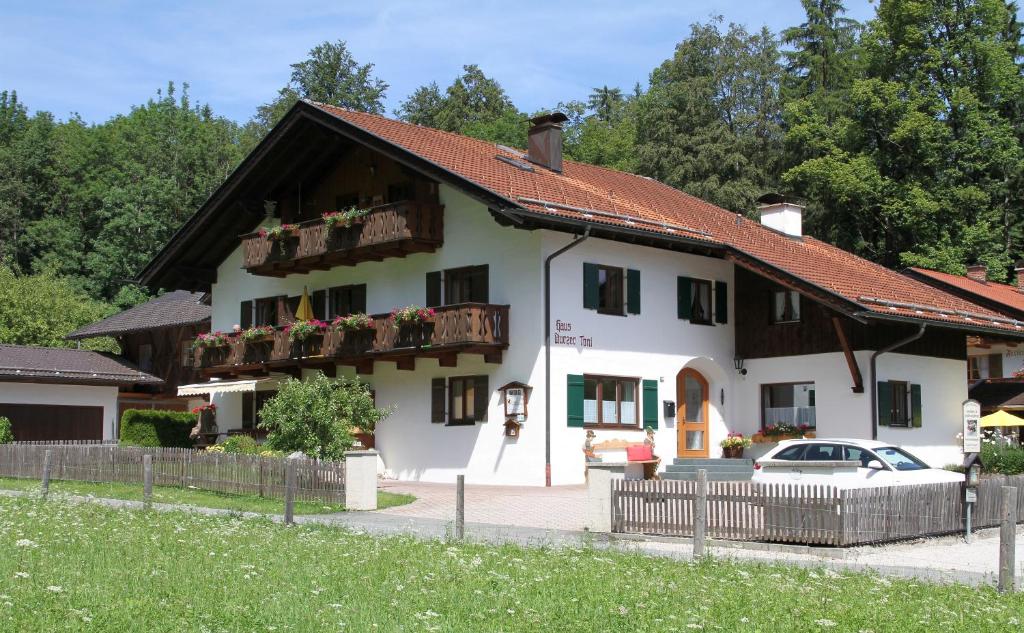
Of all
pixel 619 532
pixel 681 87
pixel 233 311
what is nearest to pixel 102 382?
pixel 233 311

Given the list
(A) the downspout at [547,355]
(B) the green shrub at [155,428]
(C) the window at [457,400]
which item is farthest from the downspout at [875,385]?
(B) the green shrub at [155,428]

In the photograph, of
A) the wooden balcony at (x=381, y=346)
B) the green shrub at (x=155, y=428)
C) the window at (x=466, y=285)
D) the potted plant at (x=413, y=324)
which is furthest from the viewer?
the green shrub at (x=155, y=428)

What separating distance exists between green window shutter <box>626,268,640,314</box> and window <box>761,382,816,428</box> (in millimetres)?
4436

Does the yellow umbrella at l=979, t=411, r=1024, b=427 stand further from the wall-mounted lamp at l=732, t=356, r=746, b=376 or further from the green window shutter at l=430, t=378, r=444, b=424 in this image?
the green window shutter at l=430, t=378, r=444, b=424

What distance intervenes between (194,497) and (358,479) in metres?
3.51

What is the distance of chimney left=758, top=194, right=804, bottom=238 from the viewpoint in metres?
37.7

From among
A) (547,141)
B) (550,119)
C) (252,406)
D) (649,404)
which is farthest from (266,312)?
(649,404)

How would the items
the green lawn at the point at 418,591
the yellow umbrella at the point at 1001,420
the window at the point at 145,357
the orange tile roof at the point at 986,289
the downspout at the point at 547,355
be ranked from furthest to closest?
the window at the point at 145,357 < the orange tile roof at the point at 986,289 < the yellow umbrella at the point at 1001,420 < the downspout at the point at 547,355 < the green lawn at the point at 418,591

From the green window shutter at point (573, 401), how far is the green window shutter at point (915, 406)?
29.2ft

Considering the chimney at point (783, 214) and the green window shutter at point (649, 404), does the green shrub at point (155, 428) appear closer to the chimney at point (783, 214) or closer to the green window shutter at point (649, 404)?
the green window shutter at point (649, 404)

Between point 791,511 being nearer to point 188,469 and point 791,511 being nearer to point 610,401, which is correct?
point 188,469

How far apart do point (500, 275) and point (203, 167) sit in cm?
5168

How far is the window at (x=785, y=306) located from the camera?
104 feet

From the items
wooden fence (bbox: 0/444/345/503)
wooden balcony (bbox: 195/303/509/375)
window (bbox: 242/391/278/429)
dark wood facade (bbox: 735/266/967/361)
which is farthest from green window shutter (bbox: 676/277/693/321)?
wooden fence (bbox: 0/444/345/503)
